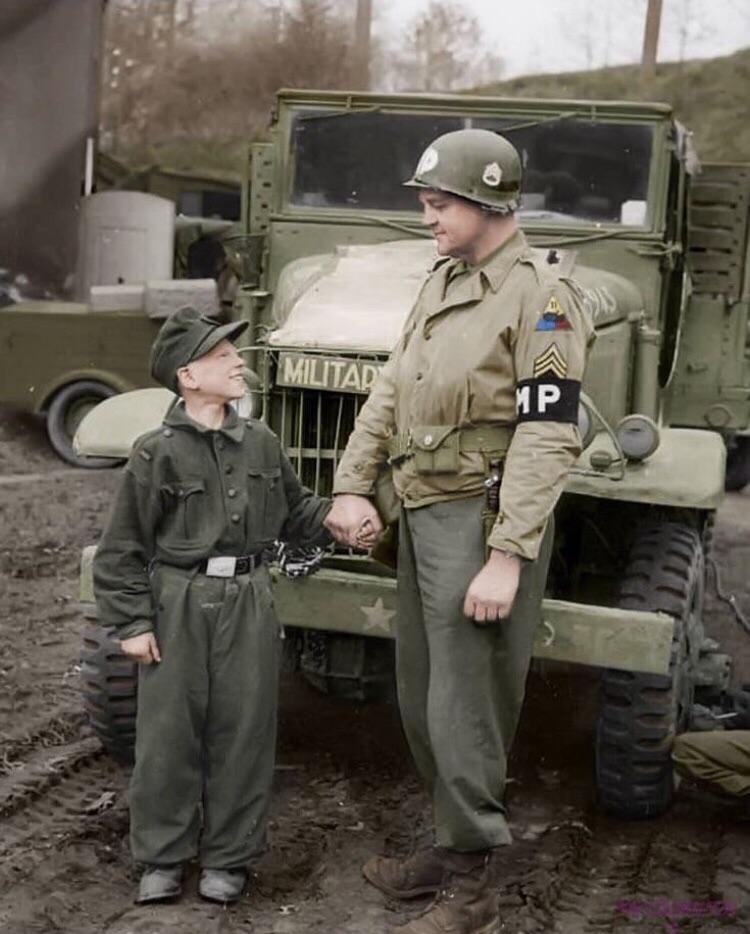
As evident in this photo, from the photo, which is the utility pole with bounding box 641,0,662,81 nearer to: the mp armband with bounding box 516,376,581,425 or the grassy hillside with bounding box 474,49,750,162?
the grassy hillside with bounding box 474,49,750,162

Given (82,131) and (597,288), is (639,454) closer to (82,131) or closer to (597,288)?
(597,288)

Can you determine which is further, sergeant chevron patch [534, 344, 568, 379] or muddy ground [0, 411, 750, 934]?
muddy ground [0, 411, 750, 934]

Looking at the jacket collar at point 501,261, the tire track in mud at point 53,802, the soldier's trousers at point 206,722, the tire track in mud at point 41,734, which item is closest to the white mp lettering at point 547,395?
the jacket collar at point 501,261

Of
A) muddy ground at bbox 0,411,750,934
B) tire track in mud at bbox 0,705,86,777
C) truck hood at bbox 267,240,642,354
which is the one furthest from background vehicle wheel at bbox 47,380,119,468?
tire track in mud at bbox 0,705,86,777

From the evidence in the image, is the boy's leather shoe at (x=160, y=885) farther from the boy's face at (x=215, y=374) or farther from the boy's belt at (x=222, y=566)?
the boy's face at (x=215, y=374)

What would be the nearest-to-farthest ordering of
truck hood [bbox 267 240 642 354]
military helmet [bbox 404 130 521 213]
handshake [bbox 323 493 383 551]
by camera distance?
1. military helmet [bbox 404 130 521 213]
2. handshake [bbox 323 493 383 551]
3. truck hood [bbox 267 240 642 354]

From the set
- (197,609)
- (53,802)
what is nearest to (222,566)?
(197,609)

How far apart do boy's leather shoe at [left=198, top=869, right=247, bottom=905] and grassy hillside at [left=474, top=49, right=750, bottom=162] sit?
1685cm

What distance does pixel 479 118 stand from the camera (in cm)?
581

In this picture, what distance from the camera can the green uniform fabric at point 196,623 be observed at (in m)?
3.54

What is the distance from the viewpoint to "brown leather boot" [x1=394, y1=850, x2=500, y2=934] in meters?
3.42

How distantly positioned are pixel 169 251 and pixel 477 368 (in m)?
11.2

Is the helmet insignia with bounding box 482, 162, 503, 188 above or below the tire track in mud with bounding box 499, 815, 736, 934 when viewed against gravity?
above

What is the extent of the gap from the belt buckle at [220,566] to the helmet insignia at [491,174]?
1058 millimetres
